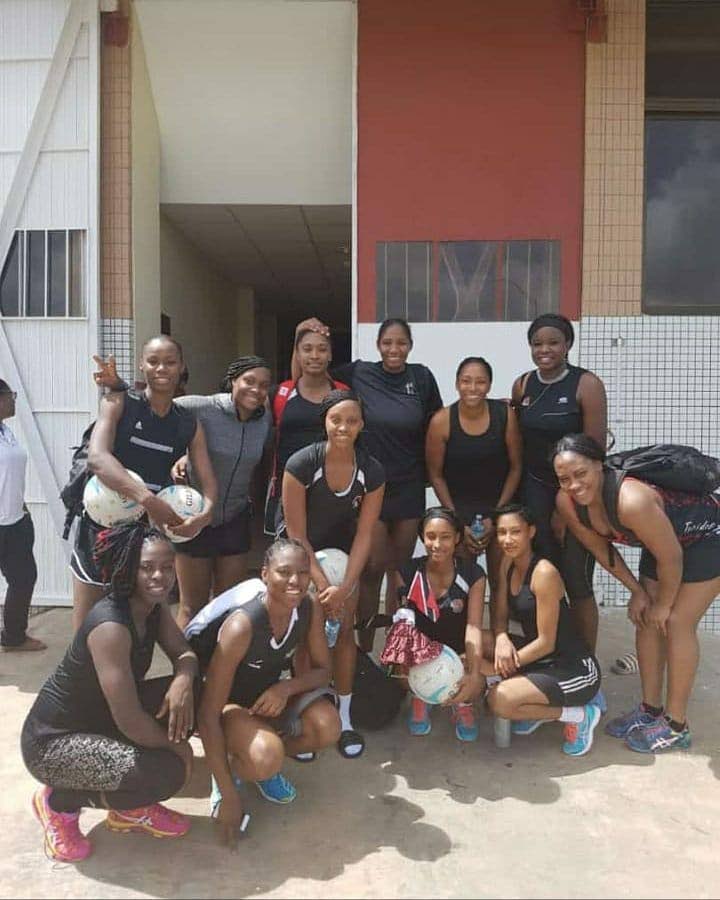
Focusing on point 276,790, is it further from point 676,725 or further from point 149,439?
point 676,725

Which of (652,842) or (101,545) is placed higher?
(101,545)

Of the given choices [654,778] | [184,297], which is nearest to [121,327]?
[184,297]

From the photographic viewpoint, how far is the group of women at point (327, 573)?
248 cm

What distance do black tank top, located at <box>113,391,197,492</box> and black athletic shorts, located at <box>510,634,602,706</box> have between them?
70.1 inches

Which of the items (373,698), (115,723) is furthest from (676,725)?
(115,723)

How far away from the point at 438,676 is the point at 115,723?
1306 mm

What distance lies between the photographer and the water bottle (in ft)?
10.5

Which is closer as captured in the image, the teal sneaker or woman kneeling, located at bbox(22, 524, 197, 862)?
woman kneeling, located at bbox(22, 524, 197, 862)

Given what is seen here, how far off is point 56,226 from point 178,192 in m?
1.10

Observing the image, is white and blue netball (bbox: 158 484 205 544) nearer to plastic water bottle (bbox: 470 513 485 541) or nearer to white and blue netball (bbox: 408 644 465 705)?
white and blue netball (bbox: 408 644 465 705)

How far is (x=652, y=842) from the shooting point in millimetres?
2576

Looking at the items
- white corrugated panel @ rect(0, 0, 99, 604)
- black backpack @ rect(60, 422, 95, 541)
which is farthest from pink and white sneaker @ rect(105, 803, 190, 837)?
white corrugated panel @ rect(0, 0, 99, 604)

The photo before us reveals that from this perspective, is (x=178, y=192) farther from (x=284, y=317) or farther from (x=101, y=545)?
(x=284, y=317)

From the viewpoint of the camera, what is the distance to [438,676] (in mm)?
3084
